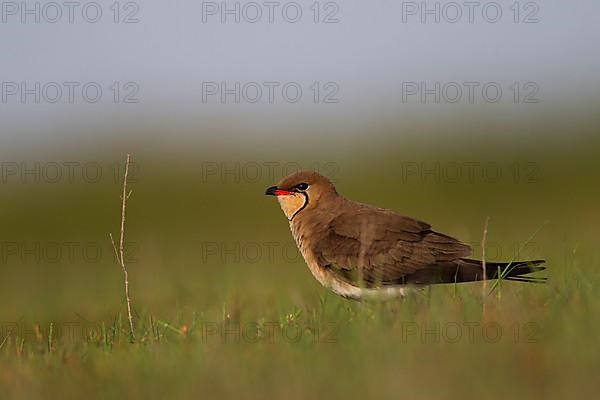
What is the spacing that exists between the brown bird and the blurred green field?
0.82 feet

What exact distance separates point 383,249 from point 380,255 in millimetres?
50

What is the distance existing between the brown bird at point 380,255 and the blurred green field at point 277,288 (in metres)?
0.25

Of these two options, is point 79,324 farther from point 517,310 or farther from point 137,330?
point 517,310

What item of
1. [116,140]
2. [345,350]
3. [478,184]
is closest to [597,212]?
[478,184]

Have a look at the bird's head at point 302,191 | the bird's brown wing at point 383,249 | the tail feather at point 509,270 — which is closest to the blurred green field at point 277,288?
the tail feather at point 509,270

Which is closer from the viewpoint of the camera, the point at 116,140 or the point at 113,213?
the point at 113,213

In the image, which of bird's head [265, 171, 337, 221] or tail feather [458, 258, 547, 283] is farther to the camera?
bird's head [265, 171, 337, 221]

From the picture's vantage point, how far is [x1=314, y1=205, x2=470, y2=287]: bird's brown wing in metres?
7.00

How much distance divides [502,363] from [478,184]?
15031 mm

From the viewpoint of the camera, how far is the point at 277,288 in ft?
31.7

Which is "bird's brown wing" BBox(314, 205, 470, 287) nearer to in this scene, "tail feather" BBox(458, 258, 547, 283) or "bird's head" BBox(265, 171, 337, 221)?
"tail feather" BBox(458, 258, 547, 283)

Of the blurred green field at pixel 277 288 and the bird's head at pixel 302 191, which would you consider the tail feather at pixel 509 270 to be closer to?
the blurred green field at pixel 277 288

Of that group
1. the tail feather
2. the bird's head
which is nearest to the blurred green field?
the tail feather

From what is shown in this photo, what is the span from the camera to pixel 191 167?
23.7 metres
